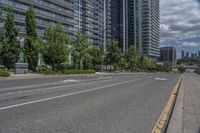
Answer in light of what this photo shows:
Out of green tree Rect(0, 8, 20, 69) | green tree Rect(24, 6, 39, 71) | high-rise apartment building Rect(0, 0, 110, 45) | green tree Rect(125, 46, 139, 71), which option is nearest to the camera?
green tree Rect(0, 8, 20, 69)

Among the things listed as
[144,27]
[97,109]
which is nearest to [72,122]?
[97,109]

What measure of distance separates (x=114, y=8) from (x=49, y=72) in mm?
146942

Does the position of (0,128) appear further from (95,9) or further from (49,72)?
(95,9)

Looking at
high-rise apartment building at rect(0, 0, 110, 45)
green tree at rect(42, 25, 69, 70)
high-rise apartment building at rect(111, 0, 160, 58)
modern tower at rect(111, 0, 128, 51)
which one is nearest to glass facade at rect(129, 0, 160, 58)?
high-rise apartment building at rect(111, 0, 160, 58)

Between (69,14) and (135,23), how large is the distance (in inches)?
3347

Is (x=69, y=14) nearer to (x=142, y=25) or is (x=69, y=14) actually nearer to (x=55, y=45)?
(x=55, y=45)

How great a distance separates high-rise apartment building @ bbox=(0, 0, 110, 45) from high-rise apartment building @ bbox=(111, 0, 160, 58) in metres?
18.2

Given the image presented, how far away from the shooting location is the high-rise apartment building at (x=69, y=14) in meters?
79.3

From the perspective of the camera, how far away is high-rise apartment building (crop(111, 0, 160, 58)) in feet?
582

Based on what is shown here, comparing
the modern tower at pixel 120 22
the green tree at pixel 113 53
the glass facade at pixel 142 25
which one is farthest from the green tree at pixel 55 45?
the glass facade at pixel 142 25

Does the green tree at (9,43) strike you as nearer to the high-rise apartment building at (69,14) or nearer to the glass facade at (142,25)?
the high-rise apartment building at (69,14)

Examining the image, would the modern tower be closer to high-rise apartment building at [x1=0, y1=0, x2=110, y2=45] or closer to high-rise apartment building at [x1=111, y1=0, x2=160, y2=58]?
high-rise apartment building at [x1=111, y1=0, x2=160, y2=58]

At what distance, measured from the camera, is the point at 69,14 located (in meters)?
105

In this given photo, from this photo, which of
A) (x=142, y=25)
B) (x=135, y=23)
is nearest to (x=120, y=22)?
(x=135, y=23)
